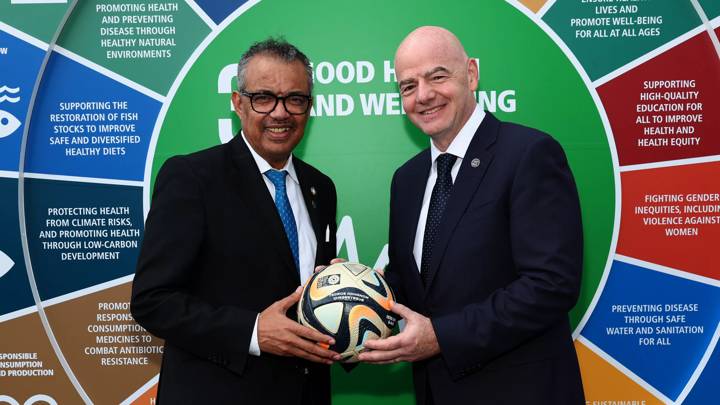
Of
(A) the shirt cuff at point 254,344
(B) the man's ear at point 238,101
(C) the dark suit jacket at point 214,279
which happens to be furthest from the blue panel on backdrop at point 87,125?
(A) the shirt cuff at point 254,344

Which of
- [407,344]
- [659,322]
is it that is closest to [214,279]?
[407,344]

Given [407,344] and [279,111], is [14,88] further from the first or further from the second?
[407,344]

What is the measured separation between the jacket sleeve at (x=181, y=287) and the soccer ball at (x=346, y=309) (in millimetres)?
212

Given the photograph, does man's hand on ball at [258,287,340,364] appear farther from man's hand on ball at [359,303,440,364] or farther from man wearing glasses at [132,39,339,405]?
man's hand on ball at [359,303,440,364]

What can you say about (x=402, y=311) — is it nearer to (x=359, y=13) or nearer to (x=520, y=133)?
(x=520, y=133)

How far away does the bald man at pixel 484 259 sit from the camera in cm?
167

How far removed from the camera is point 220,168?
1.88 metres

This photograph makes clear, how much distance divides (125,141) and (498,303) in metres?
1.90

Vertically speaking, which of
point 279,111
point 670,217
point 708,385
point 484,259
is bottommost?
point 708,385

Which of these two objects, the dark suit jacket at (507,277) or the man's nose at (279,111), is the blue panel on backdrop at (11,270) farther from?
the dark suit jacket at (507,277)

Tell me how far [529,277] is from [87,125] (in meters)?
2.12

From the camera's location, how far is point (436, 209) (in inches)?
73.2

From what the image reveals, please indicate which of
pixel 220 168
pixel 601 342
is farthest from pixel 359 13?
pixel 601 342

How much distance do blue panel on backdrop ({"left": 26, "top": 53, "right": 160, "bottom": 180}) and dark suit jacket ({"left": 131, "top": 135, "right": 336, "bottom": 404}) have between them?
3.13 ft
